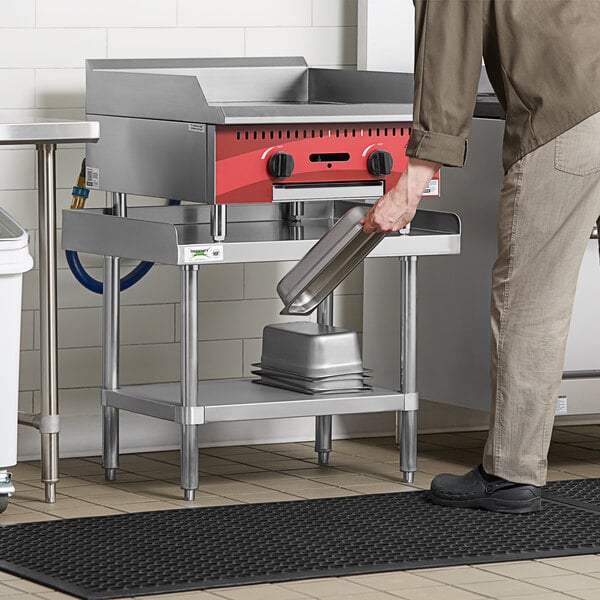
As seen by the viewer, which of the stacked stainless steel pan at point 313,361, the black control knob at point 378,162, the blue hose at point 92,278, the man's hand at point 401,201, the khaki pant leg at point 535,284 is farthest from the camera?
the blue hose at point 92,278

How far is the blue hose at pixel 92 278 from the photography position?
15.0 feet

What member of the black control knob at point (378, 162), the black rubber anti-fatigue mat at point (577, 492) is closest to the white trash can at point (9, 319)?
the black control knob at point (378, 162)

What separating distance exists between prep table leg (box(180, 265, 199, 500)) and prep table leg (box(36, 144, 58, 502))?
32 centimetres

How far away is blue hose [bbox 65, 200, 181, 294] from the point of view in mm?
4570

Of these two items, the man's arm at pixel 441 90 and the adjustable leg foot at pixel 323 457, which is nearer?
the man's arm at pixel 441 90

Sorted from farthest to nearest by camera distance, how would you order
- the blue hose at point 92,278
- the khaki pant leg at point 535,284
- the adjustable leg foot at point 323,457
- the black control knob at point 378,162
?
1. the adjustable leg foot at point 323,457
2. the blue hose at point 92,278
3. the black control knob at point 378,162
4. the khaki pant leg at point 535,284

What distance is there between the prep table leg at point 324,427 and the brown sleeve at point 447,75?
116 cm

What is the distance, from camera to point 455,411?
5273mm

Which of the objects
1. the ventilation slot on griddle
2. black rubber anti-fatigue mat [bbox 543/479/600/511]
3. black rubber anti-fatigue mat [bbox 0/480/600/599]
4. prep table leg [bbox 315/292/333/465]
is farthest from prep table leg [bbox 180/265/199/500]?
black rubber anti-fatigue mat [bbox 543/479/600/511]

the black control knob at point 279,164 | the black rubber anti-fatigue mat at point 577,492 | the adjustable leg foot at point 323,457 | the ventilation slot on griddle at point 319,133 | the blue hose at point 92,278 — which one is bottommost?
the black rubber anti-fatigue mat at point 577,492

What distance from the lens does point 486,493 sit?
3.95m

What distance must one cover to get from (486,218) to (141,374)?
1135 mm

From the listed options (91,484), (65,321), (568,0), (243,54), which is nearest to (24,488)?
(91,484)

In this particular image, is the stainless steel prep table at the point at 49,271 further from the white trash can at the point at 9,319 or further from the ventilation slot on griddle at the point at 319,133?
the ventilation slot on griddle at the point at 319,133
